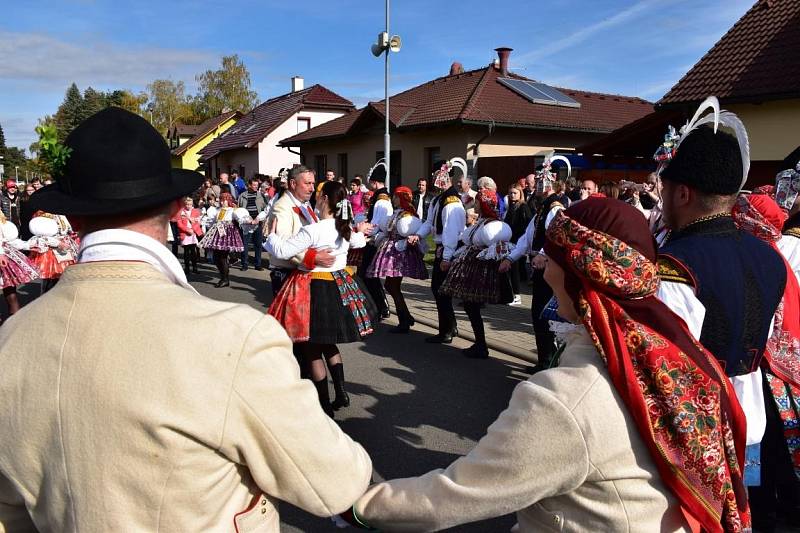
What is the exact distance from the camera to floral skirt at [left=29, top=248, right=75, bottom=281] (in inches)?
309

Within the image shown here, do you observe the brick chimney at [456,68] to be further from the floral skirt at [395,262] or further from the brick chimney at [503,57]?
the floral skirt at [395,262]

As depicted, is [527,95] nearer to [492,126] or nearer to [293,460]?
[492,126]

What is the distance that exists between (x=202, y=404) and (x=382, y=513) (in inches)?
24.8

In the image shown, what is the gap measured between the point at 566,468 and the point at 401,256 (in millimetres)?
6169

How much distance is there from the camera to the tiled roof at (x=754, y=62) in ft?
36.0

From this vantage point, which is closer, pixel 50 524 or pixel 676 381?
pixel 50 524

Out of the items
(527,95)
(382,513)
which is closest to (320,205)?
(382,513)

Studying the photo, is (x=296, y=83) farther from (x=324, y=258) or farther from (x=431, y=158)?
(x=324, y=258)

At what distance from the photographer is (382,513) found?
5.13 feet

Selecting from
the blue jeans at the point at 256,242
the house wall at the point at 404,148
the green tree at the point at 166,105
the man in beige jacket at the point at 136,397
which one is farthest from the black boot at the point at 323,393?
the green tree at the point at 166,105

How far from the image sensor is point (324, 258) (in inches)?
172

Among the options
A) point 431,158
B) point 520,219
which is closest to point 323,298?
point 520,219

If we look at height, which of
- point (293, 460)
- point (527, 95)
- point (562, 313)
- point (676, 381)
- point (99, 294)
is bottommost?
point (293, 460)

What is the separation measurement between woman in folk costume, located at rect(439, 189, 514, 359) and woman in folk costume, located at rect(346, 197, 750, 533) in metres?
4.62
